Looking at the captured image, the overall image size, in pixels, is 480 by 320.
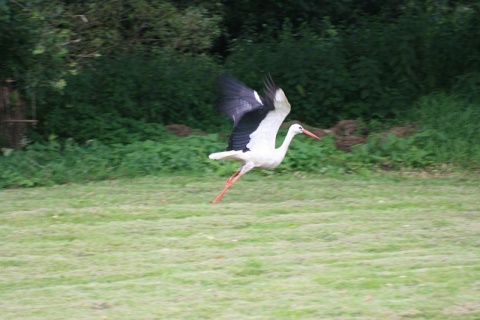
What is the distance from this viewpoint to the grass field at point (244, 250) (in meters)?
6.18

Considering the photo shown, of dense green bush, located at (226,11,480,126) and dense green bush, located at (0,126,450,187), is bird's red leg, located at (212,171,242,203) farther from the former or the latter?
dense green bush, located at (226,11,480,126)

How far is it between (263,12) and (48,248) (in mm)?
9997

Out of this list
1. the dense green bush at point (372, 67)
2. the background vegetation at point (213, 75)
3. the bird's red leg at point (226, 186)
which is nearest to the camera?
the bird's red leg at point (226, 186)

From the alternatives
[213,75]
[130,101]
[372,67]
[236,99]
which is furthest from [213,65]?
[236,99]

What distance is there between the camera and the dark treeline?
1355 cm

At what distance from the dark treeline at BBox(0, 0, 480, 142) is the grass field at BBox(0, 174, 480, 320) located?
303 centimetres

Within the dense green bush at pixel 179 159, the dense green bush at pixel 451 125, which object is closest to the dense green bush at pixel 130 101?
the dense green bush at pixel 179 159

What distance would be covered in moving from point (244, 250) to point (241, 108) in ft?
8.84

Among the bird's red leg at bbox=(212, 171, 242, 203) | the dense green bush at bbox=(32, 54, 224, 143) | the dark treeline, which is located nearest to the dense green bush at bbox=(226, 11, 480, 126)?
the dark treeline

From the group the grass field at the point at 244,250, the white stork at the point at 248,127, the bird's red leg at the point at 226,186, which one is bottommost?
the grass field at the point at 244,250

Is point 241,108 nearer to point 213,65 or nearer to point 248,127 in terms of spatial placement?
point 248,127

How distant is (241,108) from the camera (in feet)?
32.7

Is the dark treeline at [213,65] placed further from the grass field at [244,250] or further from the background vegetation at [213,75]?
the grass field at [244,250]

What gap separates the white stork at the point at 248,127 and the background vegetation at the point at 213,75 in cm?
162
